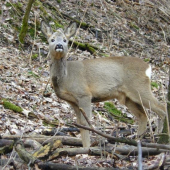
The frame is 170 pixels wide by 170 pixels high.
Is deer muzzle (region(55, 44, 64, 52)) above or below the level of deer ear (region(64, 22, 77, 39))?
below

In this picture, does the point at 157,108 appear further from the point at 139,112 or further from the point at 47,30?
the point at 47,30

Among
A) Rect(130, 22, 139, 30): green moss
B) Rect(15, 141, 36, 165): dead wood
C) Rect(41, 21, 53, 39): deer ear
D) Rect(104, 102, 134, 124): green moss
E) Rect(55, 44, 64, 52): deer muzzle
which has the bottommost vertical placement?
Rect(15, 141, 36, 165): dead wood

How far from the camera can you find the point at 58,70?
7445 mm

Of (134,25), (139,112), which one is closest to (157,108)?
(139,112)

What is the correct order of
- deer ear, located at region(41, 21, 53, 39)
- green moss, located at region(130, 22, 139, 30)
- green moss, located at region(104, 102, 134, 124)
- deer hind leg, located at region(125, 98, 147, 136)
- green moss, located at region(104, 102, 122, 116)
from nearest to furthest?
deer ear, located at region(41, 21, 53, 39) → deer hind leg, located at region(125, 98, 147, 136) → green moss, located at region(104, 102, 134, 124) → green moss, located at region(104, 102, 122, 116) → green moss, located at region(130, 22, 139, 30)

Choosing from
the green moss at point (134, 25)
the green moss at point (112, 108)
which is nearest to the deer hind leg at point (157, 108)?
the green moss at point (112, 108)

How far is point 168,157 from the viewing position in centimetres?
435

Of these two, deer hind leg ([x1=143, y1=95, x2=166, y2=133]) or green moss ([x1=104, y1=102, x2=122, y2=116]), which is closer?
deer hind leg ([x1=143, y1=95, x2=166, y2=133])

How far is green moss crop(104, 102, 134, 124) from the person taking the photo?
31.0ft

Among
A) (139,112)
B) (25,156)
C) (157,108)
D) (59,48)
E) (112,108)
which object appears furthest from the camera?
(112,108)

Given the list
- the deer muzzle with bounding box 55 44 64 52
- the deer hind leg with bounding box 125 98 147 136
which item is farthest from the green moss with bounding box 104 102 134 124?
the deer muzzle with bounding box 55 44 64 52

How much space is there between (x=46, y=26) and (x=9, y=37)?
4.44 meters

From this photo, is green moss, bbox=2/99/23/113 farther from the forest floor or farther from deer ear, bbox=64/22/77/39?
deer ear, bbox=64/22/77/39

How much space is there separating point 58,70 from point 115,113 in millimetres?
2875
